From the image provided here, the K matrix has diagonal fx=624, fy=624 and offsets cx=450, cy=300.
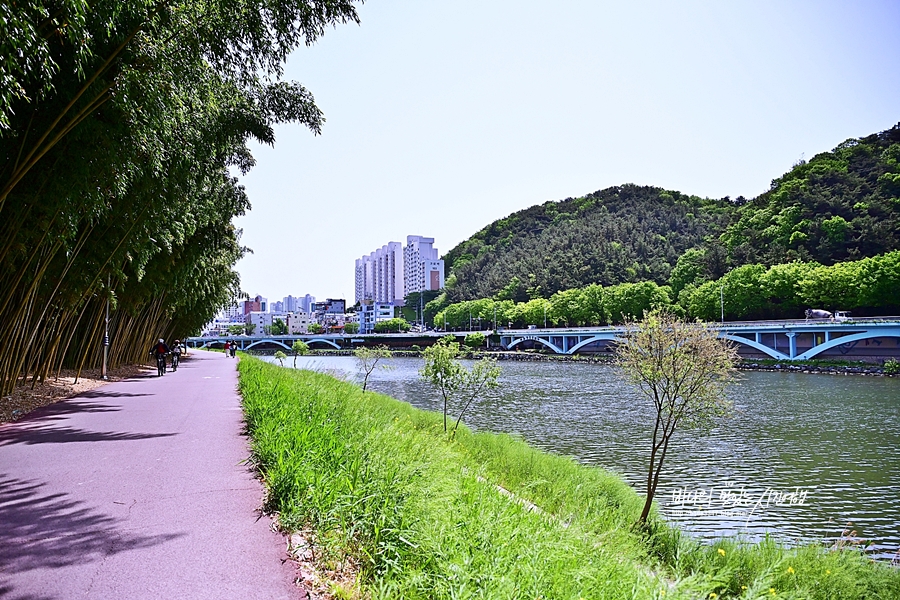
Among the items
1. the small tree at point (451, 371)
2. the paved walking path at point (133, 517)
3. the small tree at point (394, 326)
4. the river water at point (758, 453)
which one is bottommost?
the river water at point (758, 453)

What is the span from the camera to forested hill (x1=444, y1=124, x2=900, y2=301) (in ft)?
255

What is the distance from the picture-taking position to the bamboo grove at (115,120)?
22.9 ft

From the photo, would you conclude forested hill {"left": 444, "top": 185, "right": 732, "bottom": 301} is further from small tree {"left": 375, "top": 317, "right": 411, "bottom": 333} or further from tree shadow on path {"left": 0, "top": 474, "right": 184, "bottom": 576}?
tree shadow on path {"left": 0, "top": 474, "right": 184, "bottom": 576}

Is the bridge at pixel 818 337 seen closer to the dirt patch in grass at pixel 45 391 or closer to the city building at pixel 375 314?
the dirt patch in grass at pixel 45 391

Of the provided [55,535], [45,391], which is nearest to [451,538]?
[55,535]

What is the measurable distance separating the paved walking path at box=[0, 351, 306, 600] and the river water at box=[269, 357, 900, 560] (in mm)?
8502

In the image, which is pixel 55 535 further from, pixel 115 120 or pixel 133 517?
pixel 115 120

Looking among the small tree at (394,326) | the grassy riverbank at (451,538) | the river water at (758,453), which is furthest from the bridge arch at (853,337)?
the small tree at (394,326)

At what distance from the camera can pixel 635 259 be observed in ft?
386

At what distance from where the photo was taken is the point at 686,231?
127062 mm

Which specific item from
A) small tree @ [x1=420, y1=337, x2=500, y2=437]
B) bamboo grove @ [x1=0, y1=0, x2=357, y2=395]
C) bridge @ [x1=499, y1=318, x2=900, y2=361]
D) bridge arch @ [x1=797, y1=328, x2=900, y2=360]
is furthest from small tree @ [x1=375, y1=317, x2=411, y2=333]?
bamboo grove @ [x1=0, y1=0, x2=357, y2=395]

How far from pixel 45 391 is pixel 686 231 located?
415 feet

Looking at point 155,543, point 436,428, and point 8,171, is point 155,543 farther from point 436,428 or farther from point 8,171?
point 436,428

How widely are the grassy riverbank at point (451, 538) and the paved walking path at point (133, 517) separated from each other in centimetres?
43
